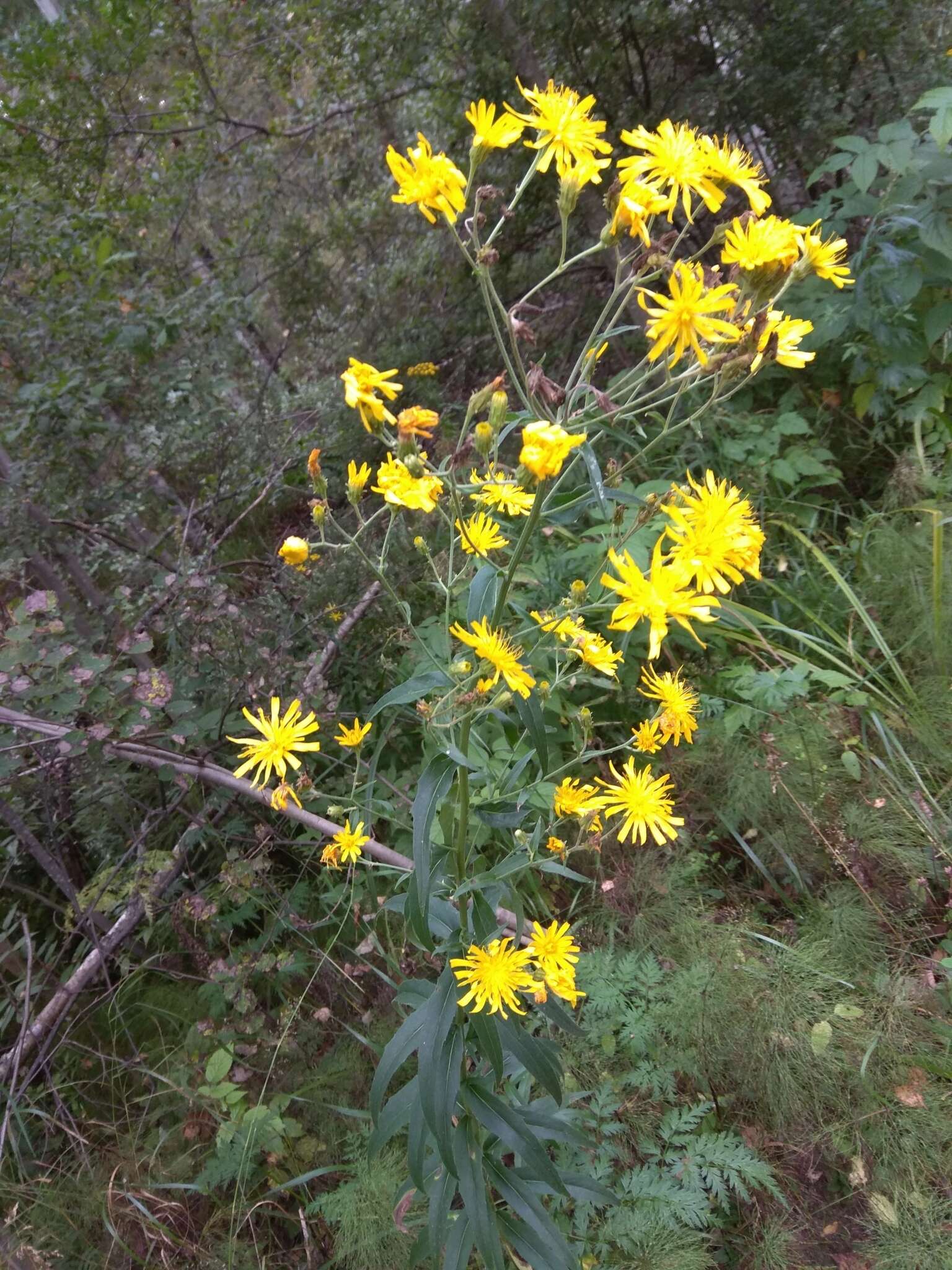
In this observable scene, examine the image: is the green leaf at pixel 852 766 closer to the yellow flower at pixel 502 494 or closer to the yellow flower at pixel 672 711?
the yellow flower at pixel 672 711

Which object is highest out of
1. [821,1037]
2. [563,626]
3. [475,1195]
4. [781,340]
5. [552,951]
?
[781,340]

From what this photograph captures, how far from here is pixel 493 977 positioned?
1.53 metres

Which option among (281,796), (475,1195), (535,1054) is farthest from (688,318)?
(475,1195)

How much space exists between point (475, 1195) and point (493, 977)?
56 cm

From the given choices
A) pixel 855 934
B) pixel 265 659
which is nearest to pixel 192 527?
pixel 265 659

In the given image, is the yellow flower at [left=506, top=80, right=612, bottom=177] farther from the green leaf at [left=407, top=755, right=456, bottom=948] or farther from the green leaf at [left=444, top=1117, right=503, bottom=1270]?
the green leaf at [left=444, top=1117, right=503, bottom=1270]

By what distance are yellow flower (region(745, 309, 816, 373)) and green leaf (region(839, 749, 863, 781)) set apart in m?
1.70

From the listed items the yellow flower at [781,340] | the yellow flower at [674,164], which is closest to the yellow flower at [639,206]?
the yellow flower at [674,164]

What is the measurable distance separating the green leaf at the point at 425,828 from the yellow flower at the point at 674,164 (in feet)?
3.77

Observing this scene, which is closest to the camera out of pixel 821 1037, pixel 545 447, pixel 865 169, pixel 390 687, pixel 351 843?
pixel 545 447

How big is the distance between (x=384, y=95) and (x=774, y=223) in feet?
14.9

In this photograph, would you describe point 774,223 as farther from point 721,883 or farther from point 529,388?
point 721,883

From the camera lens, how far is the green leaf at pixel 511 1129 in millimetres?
1616

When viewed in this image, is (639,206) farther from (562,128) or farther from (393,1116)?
(393,1116)
